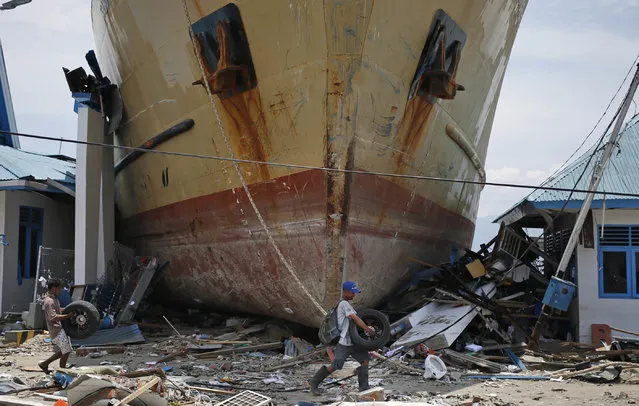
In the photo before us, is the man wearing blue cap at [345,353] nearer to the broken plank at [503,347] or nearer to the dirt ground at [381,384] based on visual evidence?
the dirt ground at [381,384]

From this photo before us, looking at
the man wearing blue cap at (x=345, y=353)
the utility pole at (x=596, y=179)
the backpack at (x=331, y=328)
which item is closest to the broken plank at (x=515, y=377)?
the man wearing blue cap at (x=345, y=353)

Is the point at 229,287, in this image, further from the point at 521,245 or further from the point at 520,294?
the point at 521,245

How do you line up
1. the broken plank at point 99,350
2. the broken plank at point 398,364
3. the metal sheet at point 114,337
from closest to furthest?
the broken plank at point 398,364 < the broken plank at point 99,350 < the metal sheet at point 114,337

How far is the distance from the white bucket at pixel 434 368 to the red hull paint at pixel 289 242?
1248 mm

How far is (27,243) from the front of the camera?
438 inches

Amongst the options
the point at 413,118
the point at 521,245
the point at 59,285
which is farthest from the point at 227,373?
the point at 521,245

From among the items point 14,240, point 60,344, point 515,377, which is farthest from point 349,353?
point 14,240

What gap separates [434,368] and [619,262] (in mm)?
4386

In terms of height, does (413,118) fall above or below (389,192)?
above

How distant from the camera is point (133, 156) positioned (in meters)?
9.72

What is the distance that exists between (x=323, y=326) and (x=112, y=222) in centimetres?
536

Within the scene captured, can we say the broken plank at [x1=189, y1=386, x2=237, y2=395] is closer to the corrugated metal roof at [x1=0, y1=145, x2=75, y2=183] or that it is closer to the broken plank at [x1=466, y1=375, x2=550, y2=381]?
the broken plank at [x1=466, y1=375, x2=550, y2=381]

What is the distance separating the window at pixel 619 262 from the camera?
29.0 feet

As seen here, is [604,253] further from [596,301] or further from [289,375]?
[289,375]
